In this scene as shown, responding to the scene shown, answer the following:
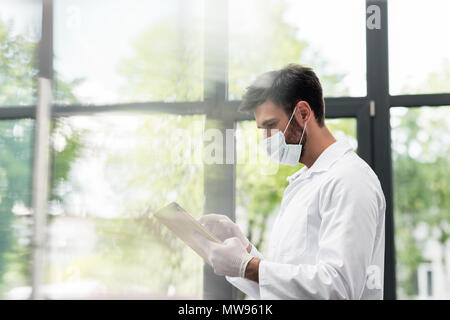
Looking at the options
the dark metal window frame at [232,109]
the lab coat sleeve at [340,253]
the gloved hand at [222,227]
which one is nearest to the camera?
the lab coat sleeve at [340,253]

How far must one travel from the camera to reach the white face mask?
1.22 meters

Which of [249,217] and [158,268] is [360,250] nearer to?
[249,217]

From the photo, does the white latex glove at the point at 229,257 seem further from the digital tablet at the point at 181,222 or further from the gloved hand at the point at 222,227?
the gloved hand at the point at 222,227

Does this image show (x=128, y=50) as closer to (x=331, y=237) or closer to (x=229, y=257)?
(x=229, y=257)

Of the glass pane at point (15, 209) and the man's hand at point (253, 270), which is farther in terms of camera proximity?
the glass pane at point (15, 209)

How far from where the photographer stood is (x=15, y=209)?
1.83 metres

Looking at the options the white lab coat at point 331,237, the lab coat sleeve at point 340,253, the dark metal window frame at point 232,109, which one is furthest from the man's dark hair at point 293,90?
the dark metal window frame at point 232,109

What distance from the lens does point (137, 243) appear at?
1749 millimetres

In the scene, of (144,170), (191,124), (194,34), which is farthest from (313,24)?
(144,170)

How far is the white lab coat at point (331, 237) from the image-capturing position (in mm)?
948

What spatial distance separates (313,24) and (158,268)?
111cm

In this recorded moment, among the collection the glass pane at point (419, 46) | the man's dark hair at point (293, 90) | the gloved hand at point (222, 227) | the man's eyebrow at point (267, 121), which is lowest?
the gloved hand at point (222, 227)

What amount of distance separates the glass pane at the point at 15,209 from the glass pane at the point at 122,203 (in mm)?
109

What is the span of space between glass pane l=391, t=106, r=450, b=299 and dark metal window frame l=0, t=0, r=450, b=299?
0.15 ft
